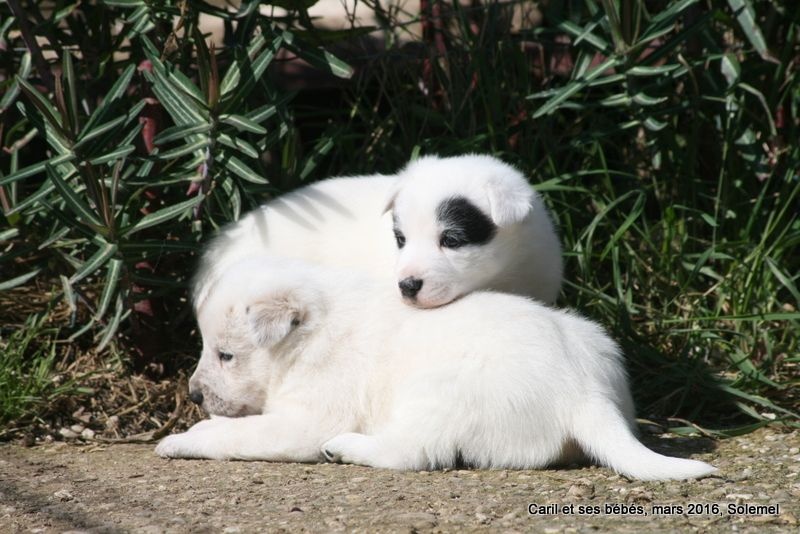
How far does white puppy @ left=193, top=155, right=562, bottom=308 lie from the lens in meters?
4.53

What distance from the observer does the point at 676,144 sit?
6.01 meters

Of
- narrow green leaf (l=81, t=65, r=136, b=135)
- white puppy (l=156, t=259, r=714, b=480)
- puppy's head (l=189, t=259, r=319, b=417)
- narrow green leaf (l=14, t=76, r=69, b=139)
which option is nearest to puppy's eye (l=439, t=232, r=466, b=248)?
white puppy (l=156, t=259, r=714, b=480)

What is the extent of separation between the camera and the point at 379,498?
3422 millimetres

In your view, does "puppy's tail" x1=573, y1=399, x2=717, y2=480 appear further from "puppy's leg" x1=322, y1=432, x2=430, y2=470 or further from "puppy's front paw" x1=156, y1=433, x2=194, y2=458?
"puppy's front paw" x1=156, y1=433, x2=194, y2=458

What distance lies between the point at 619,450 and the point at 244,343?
1.67 meters

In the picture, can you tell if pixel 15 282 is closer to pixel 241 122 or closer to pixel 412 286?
pixel 241 122

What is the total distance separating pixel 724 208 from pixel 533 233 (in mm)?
1590

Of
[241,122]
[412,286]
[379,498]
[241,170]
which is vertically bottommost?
[379,498]

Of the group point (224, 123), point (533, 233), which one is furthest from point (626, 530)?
point (224, 123)

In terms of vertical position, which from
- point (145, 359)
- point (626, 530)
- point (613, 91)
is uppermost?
point (613, 91)

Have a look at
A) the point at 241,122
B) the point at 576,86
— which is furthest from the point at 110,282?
the point at 576,86

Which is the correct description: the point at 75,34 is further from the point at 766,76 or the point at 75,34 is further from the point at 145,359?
the point at 766,76

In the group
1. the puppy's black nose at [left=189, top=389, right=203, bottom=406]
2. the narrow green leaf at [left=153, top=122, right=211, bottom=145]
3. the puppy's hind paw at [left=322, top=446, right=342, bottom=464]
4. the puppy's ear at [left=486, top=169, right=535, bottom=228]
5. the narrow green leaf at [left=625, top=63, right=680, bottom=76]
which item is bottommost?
the puppy's hind paw at [left=322, top=446, right=342, bottom=464]

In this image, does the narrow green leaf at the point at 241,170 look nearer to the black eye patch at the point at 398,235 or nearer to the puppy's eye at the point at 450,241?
the black eye patch at the point at 398,235
